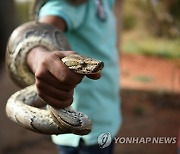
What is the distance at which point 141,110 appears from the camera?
13.2ft

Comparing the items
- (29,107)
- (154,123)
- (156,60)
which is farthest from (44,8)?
(156,60)

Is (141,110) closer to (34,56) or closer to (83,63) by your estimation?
(34,56)

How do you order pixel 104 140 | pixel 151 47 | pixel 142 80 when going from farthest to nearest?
pixel 151 47
pixel 142 80
pixel 104 140

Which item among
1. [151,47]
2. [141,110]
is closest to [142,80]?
[141,110]

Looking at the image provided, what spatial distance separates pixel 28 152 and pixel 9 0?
63.0 inches

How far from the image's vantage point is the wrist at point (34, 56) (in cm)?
115

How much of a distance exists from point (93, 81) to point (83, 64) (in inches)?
24.4

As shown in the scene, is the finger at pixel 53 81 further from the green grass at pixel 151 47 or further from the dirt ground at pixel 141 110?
the green grass at pixel 151 47

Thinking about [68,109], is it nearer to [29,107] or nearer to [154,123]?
[29,107]

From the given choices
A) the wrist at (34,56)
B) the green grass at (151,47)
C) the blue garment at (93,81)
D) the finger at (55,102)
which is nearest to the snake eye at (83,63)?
the finger at (55,102)

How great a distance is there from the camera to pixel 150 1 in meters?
4.10

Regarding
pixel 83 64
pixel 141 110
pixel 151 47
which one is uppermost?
pixel 83 64

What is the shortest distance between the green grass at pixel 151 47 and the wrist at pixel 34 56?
3.89 metres

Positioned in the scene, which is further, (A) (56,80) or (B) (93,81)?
(B) (93,81)
